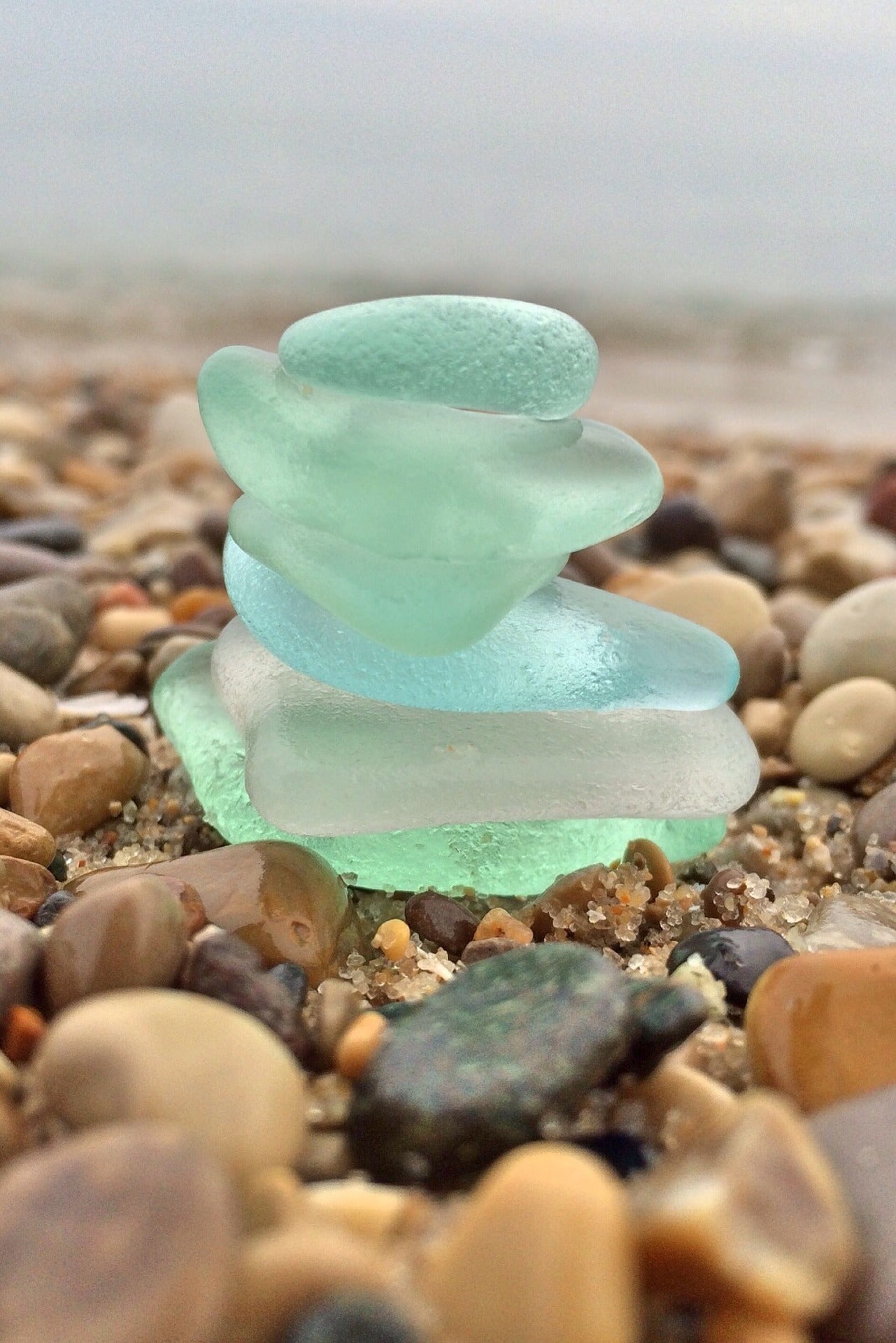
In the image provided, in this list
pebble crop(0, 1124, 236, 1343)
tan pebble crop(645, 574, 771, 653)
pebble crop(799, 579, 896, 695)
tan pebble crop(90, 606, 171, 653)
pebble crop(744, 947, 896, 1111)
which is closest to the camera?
pebble crop(0, 1124, 236, 1343)

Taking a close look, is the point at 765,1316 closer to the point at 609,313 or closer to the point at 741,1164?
the point at 741,1164

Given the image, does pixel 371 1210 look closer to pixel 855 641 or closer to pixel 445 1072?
pixel 445 1072

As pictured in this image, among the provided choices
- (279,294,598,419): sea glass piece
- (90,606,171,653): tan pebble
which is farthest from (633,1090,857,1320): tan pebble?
(90,606,171,653): tan pebble

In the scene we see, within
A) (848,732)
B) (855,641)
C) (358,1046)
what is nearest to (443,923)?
(358,1046)

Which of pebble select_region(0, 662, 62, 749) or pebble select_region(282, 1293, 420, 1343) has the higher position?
pebble select_region(282, 1293, 420, 1343)

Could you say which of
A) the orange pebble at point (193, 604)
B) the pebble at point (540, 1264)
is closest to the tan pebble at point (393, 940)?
the pebble at point (540, 1264)

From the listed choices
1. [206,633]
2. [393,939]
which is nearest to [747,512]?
[206,633]

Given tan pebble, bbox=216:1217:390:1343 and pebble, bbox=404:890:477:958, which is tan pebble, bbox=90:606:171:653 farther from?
tan pebble, bbox=216:1217:390:1343
